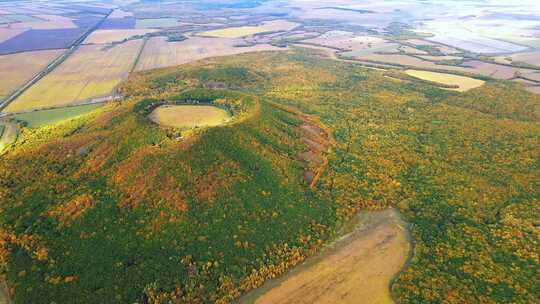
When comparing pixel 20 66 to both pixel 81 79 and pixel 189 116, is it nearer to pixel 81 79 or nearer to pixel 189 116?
pixel 81 79

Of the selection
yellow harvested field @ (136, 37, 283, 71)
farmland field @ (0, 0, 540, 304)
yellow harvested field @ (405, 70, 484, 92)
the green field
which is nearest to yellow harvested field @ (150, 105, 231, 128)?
farmland field @ (0, 0, 540, 304)

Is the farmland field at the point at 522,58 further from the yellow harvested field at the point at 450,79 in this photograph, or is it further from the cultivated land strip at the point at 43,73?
the cultivated land strip at the point at 43,73

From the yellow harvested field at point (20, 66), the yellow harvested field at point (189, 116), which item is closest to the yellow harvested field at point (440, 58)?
the yellow harvested field at point (189, 116)

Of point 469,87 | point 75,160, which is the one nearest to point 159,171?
point 75,160

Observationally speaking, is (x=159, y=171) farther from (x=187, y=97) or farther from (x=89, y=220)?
(x=187, y=97)

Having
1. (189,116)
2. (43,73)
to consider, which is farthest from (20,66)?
(189,116)

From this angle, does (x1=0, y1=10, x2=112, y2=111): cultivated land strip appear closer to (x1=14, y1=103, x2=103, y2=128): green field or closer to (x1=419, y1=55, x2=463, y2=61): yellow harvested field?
(x1=14, y1=103, x2=103, y2=128): green field

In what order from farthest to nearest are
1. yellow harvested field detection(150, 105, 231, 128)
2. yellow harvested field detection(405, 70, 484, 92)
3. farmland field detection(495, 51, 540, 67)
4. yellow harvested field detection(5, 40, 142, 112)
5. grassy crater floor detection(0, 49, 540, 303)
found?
farmland field detection(495, 51, 540, 67)
yellow harvested field detection(405, 70, 484, 92)
yellow harvested field detection(5, 40, 142, 112)
yellow harvested field detection(150, 105, 231, 128)
grassy crater floor detection(0, 49, 540, 303)
